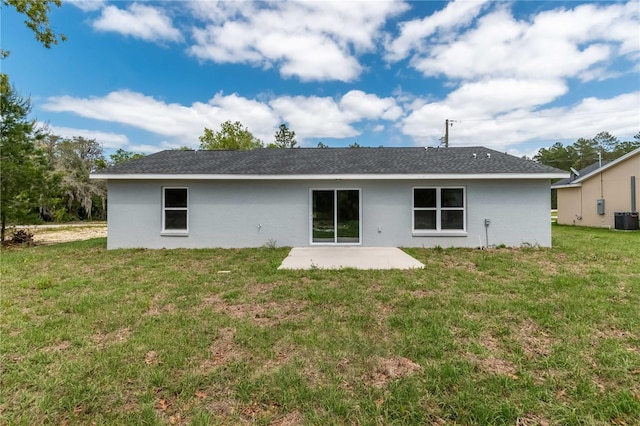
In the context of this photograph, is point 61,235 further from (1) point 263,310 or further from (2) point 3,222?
(1) point 263,310

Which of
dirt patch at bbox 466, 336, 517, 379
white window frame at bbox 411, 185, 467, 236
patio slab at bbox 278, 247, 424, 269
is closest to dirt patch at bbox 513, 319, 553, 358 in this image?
dirt patch at bbox 466, 336, 517, 379

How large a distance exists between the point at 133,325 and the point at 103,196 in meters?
31.3

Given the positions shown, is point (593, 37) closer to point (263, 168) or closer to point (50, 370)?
point (263, 168)

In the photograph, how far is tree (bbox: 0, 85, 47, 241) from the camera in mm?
10914

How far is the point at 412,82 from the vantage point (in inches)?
683

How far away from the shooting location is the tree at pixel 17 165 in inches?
430

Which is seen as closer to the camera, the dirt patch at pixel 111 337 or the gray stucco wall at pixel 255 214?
the dirt patch at pixel 111 337

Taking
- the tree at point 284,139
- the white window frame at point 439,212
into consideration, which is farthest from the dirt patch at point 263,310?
the tree at point 284,139

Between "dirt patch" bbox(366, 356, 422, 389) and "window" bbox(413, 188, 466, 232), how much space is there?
23.5 ft

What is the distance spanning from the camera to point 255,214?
9.82m

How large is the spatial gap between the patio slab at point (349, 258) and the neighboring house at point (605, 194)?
45.2 feet

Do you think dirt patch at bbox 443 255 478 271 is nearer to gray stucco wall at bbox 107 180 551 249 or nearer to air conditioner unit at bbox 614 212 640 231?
gray stucco wall at bbox 107 180 551 249

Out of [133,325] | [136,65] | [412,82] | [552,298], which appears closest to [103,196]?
[136,65]

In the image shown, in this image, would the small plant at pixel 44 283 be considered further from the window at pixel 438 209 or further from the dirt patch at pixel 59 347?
the window at pixel 438 209
